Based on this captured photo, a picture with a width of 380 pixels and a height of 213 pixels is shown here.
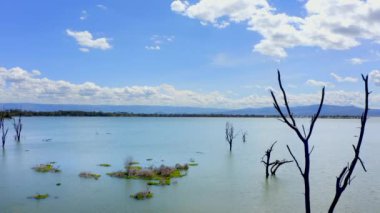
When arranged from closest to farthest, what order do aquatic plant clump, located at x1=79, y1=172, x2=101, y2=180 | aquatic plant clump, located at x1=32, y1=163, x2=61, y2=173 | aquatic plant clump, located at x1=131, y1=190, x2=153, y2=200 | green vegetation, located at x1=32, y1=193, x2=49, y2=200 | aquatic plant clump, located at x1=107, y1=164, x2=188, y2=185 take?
1. green vegetation, located at x1=32, y1=193, x2=49, y2=200
2. aquatic plant clump, located at x1=131, y1=190, x2=153, y2=200
3. aquatic plant clump, located at x1=107, y1=164, x2=188, y2=185
4. aquatic plant clump, located at x1=79, y1=172, x2=101, y2=180
5. aquatic plant clump, located at x1=32, y1=163, x2=61, y2=173

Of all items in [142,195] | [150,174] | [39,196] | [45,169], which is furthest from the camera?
[45,169]

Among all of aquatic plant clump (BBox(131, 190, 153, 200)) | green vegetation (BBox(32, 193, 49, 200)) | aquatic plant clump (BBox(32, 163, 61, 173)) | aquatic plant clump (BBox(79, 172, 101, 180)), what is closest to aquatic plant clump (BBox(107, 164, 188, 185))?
aquatic plant clump (BBox(79, 172, 101, 180))

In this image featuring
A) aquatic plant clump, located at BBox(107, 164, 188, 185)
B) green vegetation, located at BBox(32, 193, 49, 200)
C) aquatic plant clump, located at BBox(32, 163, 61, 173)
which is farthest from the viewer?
aquatic plant clump, located at BBox(32, 163, 61, 173)

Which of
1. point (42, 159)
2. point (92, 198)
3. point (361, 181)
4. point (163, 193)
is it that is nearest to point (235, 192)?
point (163, 193)

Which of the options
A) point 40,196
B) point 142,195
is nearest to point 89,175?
point 40,196

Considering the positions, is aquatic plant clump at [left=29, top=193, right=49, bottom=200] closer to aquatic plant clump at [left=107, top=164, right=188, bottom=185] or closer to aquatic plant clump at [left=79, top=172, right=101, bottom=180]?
aquatic plant clump at [left=79, top=172, right=101, bottom=180]

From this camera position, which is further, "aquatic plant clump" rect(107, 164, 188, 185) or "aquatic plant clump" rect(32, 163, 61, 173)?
"aquatic plant clump" rect(32, 163, 61, 173)

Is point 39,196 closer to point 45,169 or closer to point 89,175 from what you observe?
point 89,175

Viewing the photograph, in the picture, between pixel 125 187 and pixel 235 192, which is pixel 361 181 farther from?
pixel 125 187

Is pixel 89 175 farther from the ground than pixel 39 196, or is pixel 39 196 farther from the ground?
Answer: pixel 89 175

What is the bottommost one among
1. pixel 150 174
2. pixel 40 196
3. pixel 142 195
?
pixel 40 196

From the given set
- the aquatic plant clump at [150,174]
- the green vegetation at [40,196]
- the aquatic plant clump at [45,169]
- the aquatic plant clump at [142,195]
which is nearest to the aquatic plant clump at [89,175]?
the aquatic plant clump at [150,174]

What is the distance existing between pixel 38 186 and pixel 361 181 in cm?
2639

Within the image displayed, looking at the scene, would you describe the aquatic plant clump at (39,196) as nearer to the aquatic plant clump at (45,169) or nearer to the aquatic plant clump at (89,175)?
the aquatic plant clump at (89,175)
